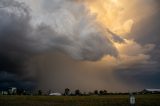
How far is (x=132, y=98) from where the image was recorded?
34844mm

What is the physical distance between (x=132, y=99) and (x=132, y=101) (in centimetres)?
23

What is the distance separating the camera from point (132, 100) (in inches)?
1369

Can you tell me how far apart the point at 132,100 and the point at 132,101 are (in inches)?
4.8

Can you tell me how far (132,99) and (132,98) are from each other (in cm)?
12

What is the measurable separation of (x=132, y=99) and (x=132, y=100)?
4.4 inches

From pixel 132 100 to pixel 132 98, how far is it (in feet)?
0.73

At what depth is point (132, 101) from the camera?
3481cm

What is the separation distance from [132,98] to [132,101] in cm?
33
